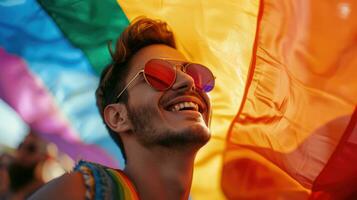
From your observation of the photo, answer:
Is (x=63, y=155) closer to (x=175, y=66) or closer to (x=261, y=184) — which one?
(x=175, y=66)

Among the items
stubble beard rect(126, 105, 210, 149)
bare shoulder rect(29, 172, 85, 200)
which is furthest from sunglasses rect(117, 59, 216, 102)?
bare shoulder rect(29, 172, 85, 200)

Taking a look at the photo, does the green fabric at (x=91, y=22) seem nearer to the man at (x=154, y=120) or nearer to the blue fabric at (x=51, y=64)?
the blue fabric at (x=51, y=64)

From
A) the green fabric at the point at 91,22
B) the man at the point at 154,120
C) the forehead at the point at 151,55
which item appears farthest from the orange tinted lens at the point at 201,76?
the green fabric at the point at 91,22

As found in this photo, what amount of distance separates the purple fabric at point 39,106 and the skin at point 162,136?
409 millimetres

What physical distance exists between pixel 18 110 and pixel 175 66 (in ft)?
2.38

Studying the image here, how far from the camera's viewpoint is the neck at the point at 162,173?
2070 millimetres

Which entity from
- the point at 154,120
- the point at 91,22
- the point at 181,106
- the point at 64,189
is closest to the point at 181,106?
the point at 181,106

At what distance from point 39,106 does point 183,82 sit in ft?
2.39

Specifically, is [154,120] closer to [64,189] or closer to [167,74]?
[167,74]

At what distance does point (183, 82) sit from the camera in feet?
7.11

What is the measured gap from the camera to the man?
6.74 ft

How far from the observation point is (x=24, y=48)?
259 centimetres

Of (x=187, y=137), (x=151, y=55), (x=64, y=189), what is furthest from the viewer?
(x=151, y=55)

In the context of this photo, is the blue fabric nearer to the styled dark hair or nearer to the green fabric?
the green fabric
